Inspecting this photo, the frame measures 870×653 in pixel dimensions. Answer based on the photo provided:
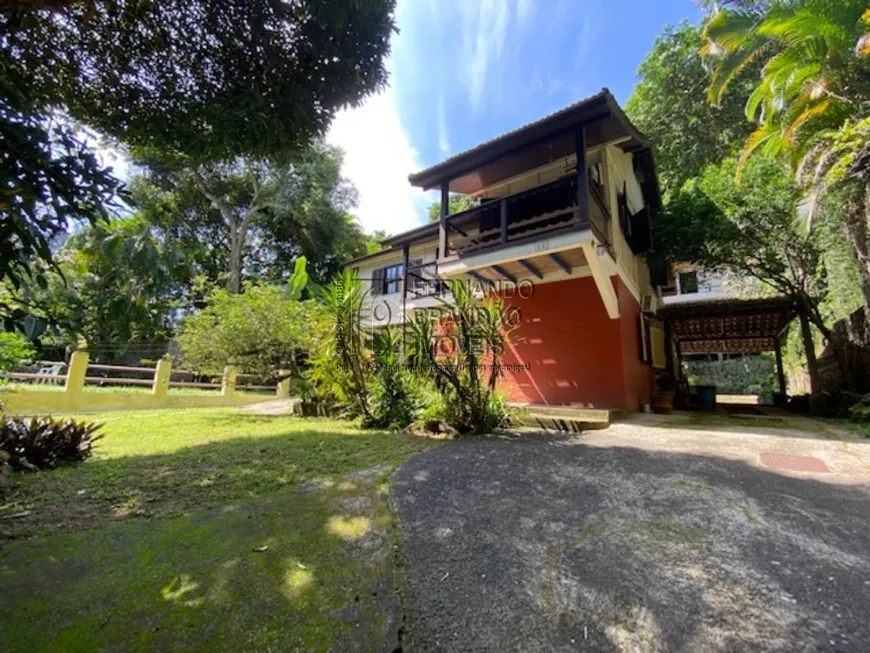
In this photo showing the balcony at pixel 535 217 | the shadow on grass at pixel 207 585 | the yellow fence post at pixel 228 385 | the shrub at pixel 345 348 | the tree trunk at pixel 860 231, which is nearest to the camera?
the shadow on grass at pixel 207 585

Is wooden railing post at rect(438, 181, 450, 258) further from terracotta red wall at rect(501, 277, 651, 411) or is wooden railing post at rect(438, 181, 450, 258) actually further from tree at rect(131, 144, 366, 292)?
tree at rect(131, 144, 366, 292)

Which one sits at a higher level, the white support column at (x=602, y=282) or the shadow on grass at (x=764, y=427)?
the white support column at (x=602, y=282)

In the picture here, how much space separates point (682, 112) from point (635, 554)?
75.9 feet

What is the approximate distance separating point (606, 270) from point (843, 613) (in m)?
6.63

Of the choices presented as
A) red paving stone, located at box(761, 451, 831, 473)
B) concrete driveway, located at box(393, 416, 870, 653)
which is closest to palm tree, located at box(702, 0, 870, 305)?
red paving stone, located at box(761, 451, 831, 473)

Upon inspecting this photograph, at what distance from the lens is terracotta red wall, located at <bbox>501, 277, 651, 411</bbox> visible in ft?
26.5

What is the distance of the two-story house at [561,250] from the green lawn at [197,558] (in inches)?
171

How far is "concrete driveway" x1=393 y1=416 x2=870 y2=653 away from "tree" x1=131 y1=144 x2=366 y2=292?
2196cm

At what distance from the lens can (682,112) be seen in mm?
18438

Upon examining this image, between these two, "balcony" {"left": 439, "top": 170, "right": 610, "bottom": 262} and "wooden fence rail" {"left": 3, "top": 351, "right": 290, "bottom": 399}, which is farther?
"wooden fence rail" {"left": 3, "top": 351, "right": 290, "bottom": 399}

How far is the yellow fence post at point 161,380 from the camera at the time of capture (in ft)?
39.7

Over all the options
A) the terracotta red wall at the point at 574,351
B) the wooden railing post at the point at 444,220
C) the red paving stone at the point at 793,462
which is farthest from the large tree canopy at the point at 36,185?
the terracotta red wall at the point at 574,351

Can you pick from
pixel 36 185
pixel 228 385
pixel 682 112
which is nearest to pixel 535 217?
pixel 36 185

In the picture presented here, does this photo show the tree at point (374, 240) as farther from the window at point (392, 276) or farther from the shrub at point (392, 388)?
the shrub at point (392, 388)
